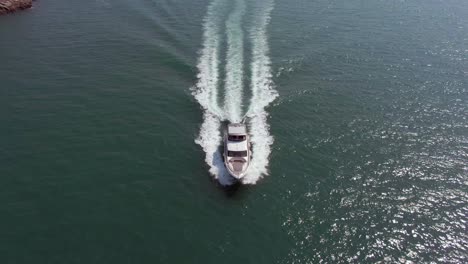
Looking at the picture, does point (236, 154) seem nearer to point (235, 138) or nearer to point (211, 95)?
point (235, 138)

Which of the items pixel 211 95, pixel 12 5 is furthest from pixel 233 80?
pixel 12 5

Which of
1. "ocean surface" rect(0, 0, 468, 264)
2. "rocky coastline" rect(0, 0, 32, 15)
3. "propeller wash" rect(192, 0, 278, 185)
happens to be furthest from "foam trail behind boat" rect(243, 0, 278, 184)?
"rocky coastline" rect(0, 0, 32, 15)

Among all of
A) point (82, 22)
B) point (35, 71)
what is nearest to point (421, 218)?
point (35, 71)

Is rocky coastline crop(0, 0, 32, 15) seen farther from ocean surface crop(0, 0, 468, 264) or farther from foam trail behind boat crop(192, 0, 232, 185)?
foam trail behind boat crop(192, 0, 232, 185)

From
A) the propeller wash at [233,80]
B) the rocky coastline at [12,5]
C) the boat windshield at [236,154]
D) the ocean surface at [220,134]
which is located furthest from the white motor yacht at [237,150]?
the rocky coastline at [12,5]

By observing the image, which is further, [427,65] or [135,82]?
[427,65]

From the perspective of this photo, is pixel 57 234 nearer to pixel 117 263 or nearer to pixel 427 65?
pixel 117 263

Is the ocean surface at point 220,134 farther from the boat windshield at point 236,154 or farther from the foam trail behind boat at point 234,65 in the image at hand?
the boat windshield at point 236,154
